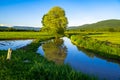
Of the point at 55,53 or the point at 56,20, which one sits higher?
the point at 56,20

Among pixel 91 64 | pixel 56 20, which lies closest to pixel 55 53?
pixel 91 64

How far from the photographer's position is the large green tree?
78938 millimetres

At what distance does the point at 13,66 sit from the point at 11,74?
173cm

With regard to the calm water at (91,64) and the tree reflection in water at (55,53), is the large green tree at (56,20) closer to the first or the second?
the tree reflection in water at (55,53)

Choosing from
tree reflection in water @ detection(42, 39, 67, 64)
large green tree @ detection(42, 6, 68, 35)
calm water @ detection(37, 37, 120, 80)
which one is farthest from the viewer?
large green tree @ detection(42, 6, 68, 35)

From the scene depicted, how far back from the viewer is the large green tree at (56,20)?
7894 centimetres

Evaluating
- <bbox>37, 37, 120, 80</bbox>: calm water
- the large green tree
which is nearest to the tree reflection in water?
<bbox>37, 37, 120, 80</bbox>: calm water

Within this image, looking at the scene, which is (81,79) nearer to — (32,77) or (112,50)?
(32,77)

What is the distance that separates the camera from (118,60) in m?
28.8

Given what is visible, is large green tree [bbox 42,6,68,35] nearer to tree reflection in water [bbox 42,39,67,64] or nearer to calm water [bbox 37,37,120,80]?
tree reflection in water [bbox 42,39,67,64]

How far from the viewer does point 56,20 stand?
78812 millimetres

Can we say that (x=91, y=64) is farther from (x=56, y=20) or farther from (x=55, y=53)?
(x=56, y=20)

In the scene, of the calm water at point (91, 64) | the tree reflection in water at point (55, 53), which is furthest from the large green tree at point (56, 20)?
the calm water at point (91, 64)

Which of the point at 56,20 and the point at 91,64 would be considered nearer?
the point at 91,64
